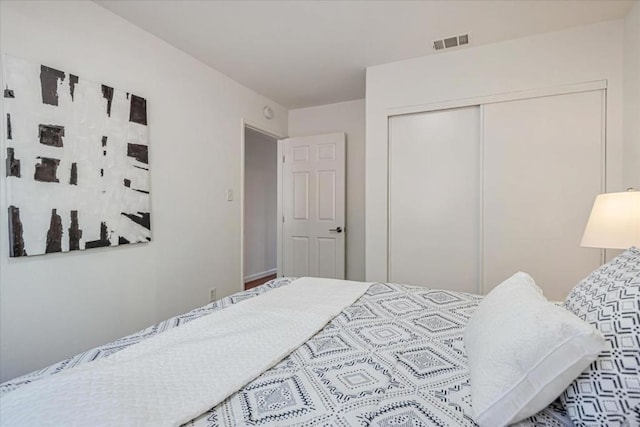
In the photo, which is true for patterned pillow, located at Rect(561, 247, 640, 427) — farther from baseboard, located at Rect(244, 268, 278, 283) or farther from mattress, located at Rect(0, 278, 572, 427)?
baseboard, located at Rect(244, 268, 278, 283)

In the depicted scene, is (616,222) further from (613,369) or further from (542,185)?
(613,369)

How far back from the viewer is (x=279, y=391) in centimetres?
86

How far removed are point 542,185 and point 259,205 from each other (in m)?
4.06

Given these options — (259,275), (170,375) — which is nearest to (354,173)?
(259,275)

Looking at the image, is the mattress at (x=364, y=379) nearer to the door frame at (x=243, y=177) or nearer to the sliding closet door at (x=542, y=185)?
the sliding closet door at (x=542, y=185)

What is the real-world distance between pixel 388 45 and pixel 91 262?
276 centimetres

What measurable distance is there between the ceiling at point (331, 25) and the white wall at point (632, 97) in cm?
15

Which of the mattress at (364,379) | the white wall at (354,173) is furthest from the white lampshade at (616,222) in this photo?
the white wall at (354,173)

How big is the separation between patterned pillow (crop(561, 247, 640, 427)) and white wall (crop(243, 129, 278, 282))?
4662mm

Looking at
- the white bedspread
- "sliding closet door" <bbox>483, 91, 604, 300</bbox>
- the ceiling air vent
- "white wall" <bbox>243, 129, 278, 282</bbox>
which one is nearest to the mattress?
the white bedspread

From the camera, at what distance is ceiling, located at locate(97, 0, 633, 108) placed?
2.10m

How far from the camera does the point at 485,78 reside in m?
2.61

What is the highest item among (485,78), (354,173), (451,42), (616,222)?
(451,42)

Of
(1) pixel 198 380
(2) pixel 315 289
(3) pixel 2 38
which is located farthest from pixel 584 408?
(3) pixel 2 38
